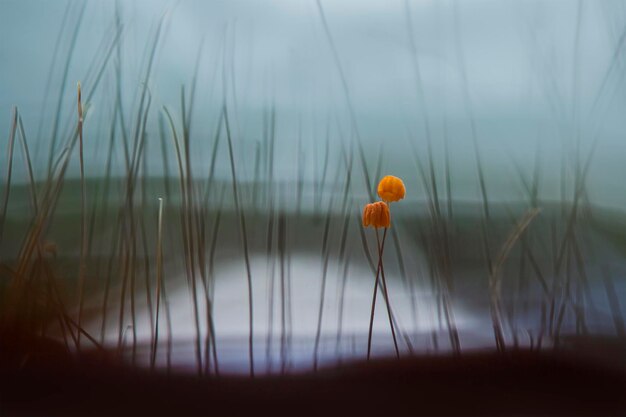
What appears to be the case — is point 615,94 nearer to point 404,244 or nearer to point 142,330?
point 404,244

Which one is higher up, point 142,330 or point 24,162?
point 24,162

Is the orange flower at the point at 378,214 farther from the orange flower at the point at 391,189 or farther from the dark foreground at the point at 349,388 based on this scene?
the dark foreground at the point at 349,388

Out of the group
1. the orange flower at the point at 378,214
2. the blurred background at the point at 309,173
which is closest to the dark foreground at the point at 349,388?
the blurred background at the point at 309,173

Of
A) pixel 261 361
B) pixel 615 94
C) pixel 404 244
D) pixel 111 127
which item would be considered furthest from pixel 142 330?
pixel 615 94

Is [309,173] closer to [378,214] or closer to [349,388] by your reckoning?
[378,214]

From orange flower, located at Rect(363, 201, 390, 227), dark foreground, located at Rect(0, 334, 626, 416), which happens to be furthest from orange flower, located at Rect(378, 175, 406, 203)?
dark foreground, located at Rect(0, 334, 626, 416)

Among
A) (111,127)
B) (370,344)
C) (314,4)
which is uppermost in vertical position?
(314,4)
